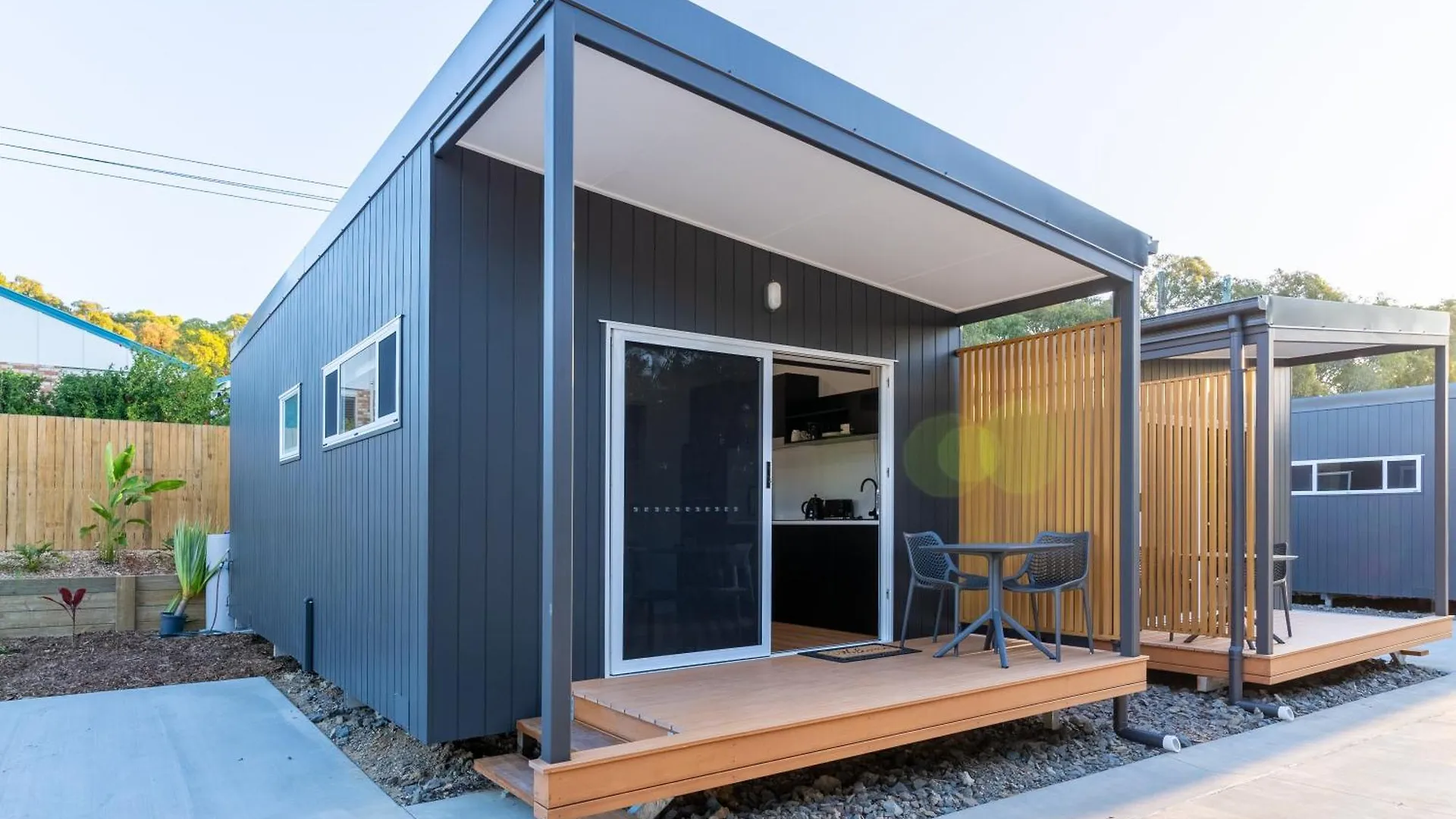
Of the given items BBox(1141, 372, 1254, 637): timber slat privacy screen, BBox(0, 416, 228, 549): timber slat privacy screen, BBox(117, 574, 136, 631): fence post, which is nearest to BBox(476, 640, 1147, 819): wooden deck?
BBox(1141, 372, 1254, 637): timber slat privacy screen

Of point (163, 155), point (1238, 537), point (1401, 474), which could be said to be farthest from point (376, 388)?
point (163, 155)

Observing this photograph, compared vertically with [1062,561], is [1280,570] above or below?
below

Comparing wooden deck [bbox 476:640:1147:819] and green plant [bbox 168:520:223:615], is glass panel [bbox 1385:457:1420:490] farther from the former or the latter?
green plant [bbox 168:520:223:615]

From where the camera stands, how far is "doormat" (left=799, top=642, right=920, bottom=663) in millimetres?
5000

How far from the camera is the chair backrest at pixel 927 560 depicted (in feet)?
16.9

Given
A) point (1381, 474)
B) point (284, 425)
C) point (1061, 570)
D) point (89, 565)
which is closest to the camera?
point (1061, 570)

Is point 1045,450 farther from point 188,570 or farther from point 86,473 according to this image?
point 86,473

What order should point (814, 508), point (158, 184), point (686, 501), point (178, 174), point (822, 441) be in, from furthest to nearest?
point (178, 174) < point (158, 184) < point (822, 441) < point (814, 508) < point (686, 501)

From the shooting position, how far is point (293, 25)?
1376 cm

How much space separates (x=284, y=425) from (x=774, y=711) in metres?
5.01

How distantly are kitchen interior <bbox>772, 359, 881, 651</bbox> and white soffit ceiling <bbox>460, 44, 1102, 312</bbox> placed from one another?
33.5 inches

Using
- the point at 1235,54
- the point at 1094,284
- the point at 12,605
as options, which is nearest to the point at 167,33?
the point at 12,605

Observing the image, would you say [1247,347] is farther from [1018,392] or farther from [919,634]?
[919,634]

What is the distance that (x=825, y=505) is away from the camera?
740 centimetres
